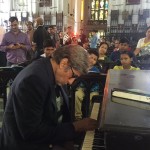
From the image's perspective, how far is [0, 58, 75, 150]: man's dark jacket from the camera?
222cm

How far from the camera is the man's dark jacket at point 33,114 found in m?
2.22

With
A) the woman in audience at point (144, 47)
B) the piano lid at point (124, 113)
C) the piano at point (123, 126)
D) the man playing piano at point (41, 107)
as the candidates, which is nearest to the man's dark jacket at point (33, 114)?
the man playing piano at point (41, 107)

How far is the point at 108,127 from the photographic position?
159cm

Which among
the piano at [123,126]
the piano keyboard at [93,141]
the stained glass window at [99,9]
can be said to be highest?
the stained glass window at [99,9]

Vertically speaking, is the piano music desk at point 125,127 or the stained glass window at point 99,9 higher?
the stained glass window at point 99,9

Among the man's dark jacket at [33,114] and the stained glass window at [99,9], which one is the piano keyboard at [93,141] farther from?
the stained glass window at [99,9]

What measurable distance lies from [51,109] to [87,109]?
1343 millimetres

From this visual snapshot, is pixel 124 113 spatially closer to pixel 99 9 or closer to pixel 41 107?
pixel 41 107

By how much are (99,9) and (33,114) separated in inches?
1175

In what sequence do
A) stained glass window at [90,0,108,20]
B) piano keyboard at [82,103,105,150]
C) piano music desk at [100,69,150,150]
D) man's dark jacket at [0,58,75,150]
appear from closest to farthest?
piano music desk at [100,69,150,150], piano keyboard at [82,103,105,150], man's dark jacket at [0,58,75,150], stained glass window at [90,0,108,20]

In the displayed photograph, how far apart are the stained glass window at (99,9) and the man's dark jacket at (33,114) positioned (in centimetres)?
2918

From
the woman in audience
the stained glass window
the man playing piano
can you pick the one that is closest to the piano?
the man playing piano

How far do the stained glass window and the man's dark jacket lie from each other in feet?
95.7

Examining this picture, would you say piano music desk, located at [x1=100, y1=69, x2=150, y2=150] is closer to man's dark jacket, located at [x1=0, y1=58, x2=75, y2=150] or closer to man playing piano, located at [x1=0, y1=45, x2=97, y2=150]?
man playing piano, located at [x1=0, y1=45, x2=97, y2=150]
